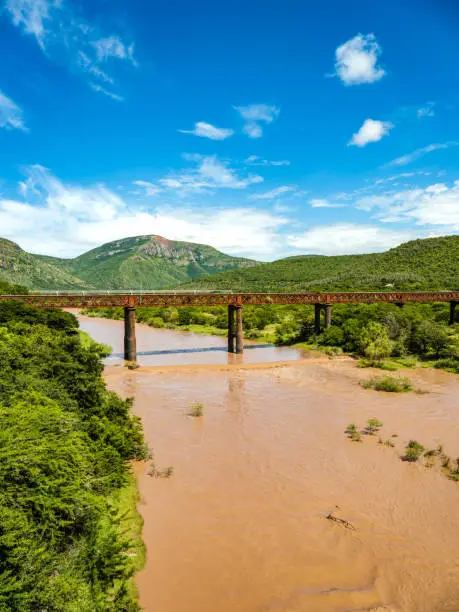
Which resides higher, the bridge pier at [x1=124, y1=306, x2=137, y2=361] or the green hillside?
the green hillside

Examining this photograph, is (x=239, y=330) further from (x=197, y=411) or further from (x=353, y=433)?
(x=353, y=433)

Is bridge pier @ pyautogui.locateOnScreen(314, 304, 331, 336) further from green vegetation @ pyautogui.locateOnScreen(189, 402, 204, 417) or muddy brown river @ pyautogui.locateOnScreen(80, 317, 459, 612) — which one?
green vegetation @ pyautogui.locateOnScreen(189, 402, 204, 417)

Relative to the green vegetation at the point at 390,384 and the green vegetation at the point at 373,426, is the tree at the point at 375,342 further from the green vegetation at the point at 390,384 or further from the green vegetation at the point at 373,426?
the green vegetation at the point at 373,426

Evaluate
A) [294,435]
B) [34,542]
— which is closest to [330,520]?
[294,435]

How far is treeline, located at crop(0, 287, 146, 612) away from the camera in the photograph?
7566 millimetres

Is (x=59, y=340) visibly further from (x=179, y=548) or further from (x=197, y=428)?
(x=179, y=548)

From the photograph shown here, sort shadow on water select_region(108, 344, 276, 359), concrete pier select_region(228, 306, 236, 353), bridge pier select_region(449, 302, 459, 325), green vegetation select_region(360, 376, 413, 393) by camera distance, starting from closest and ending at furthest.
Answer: green vegetation select_region(360, 376, 413, 393) < shadow on water select_region(108, 344, 276, 359) < concrete pier select_region(228, 306, 236, 353) < bridge pier select_region(449, 302, 459, 325)

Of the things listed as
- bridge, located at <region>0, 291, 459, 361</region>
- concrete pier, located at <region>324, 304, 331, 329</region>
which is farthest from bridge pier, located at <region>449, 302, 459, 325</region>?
concrete pier, located at <region>324, 304, 331, 329</region>

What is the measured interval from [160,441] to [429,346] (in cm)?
3068

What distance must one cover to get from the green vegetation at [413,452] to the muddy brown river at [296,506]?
0.39 meters

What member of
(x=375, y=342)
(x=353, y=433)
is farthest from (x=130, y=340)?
(x=353, y=433)

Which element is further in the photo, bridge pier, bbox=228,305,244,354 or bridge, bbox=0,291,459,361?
bridge pier, bbox=228,305,244,354

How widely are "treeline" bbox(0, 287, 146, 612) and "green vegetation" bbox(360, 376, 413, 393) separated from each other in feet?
61.6

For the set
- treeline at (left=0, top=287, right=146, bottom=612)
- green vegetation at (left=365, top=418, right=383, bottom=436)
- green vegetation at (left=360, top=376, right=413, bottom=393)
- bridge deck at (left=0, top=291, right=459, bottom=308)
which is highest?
bridge deck at (left=0, top=291, right=459, bottom=308)
